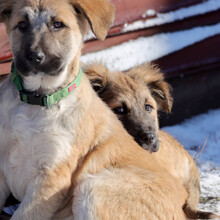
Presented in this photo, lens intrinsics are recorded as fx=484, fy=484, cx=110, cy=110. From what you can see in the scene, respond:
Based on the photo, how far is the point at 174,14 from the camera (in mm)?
6926

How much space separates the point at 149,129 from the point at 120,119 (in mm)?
320

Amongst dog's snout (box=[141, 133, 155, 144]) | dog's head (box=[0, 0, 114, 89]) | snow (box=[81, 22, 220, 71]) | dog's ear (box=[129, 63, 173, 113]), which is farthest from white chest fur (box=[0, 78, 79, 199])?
snow (box=[81, 22, 220, 71])

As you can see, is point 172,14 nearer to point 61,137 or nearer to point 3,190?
point 61,137

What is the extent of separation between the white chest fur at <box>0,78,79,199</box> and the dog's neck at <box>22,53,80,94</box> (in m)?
0.13

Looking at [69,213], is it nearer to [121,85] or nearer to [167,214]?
[167,214]

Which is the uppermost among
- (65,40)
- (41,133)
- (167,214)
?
(65,40)

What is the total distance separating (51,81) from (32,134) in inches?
17.7

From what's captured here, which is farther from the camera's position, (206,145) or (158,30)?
(158,30)

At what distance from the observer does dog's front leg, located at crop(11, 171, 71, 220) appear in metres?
3.71

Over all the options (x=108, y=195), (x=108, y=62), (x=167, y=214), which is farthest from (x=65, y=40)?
(x=108, y=62)

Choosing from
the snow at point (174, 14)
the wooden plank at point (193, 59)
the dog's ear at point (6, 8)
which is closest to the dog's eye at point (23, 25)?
the dog's ear at point (6, 8)

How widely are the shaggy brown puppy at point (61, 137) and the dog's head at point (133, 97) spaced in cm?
62

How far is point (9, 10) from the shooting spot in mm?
3756

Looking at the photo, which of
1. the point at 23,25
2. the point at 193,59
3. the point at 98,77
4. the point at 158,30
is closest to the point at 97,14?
the point at 23,25
